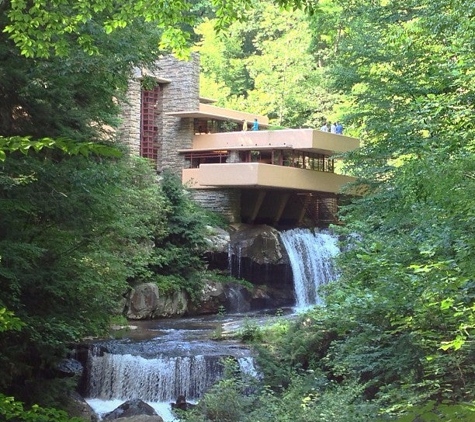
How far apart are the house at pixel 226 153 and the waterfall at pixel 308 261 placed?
2.03 m

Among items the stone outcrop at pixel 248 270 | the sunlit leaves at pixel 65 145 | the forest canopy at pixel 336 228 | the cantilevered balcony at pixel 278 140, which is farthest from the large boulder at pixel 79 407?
the cantilevered balcony at pixel 278 140

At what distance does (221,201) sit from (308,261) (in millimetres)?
3799

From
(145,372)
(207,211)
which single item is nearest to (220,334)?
(145,372)

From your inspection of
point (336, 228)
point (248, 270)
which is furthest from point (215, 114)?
point (336, 228)

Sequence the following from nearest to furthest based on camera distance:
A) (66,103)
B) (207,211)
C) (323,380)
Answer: (66,103) → (323,380) → (207,211)

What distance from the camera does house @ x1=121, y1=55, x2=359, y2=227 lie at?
24.8 m

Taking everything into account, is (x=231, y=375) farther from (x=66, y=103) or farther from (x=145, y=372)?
(x=66, y=103)

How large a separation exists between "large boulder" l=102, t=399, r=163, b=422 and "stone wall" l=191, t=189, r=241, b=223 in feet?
43.8

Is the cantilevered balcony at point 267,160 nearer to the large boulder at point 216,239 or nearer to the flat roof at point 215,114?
the flat roof at point 215,114

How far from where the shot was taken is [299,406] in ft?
29.0

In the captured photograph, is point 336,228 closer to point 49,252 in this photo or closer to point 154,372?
point 154,372

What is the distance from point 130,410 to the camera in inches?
444

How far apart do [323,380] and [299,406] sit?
1815 millimetres

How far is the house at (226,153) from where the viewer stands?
24.8 metres
